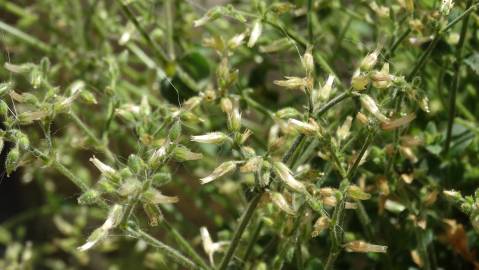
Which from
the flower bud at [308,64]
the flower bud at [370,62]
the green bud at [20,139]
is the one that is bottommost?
the green bud at [20,139]

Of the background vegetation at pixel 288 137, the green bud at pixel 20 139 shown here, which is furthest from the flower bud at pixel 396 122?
the green bud at pixel 20 139

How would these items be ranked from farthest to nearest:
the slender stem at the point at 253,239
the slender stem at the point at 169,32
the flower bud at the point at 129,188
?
the slender stem at the point at 169,32, the slender stem at the point at 253,239, the flower bud at the point at 129,188

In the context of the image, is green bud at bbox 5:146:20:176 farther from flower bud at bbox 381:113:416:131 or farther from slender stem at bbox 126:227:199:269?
flower bud at bbox 381:113:416:131

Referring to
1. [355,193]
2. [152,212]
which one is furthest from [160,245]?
[355,193]

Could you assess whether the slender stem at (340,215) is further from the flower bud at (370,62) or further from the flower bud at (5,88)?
the flower bud at (5,88)

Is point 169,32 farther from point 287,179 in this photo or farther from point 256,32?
point 287,179

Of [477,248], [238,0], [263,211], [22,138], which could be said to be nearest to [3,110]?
[22,138]

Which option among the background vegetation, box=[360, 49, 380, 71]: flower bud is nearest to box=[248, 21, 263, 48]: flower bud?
the background vegetation

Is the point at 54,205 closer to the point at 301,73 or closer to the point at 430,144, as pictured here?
the point at 301,73
